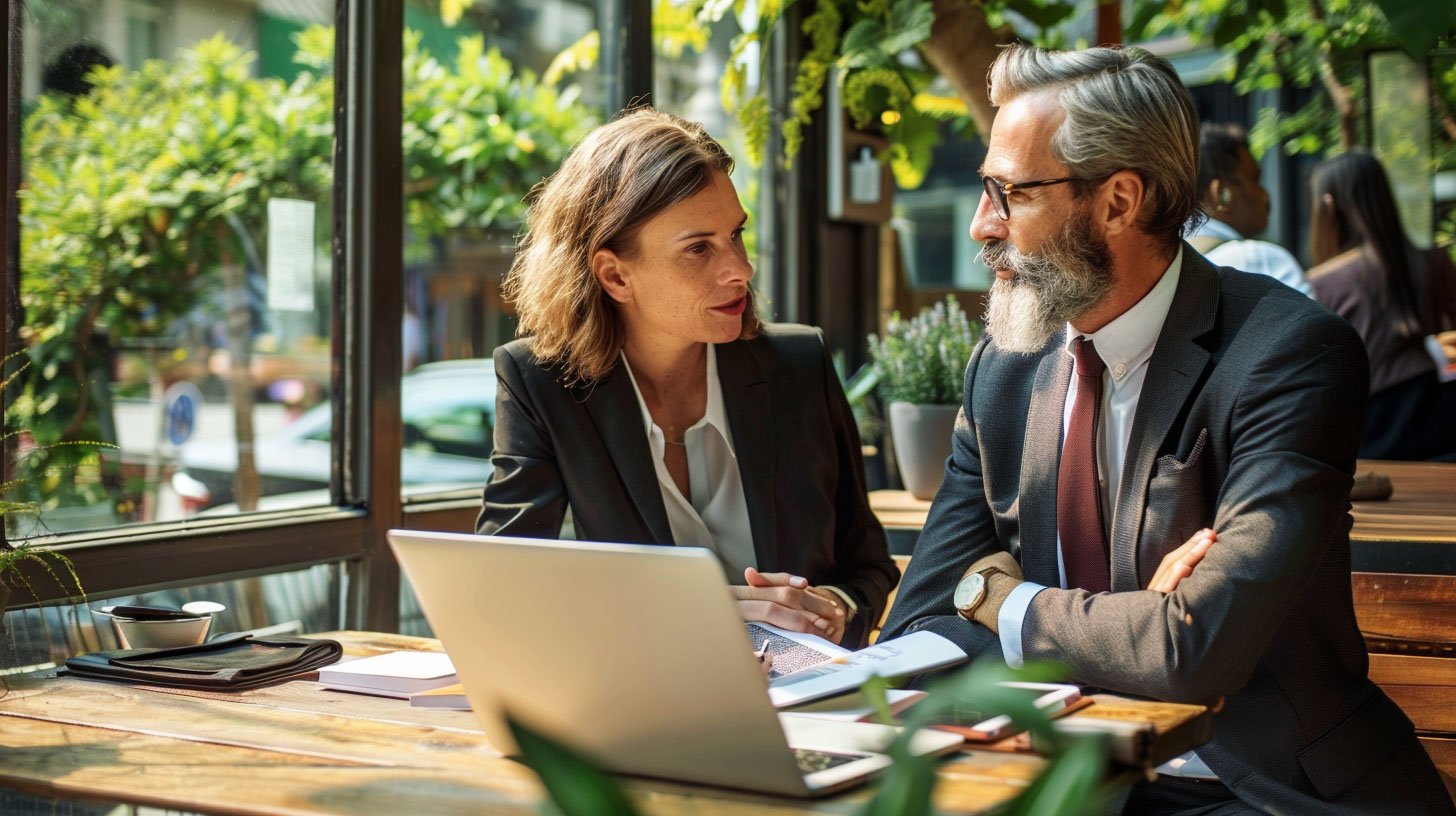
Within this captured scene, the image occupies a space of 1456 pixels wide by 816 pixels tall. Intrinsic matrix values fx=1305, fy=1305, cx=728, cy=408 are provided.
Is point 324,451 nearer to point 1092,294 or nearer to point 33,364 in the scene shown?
point 33,364

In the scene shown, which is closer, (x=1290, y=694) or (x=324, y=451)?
(x=1290, y=694)

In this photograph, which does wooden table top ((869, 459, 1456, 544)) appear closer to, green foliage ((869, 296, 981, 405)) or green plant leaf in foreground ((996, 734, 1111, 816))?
green foliage ((869, 296, 981, 405))

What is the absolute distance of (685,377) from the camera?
250 centimetres

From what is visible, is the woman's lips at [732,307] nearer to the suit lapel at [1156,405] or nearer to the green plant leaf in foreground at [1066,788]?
the suit lapel at [1156,405]

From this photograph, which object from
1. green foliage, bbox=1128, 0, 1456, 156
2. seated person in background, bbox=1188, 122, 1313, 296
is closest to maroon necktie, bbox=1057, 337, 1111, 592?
seated person in background, bbox=1188, 122, 1313, 296

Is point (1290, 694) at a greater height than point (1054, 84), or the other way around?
point (1054, 84)

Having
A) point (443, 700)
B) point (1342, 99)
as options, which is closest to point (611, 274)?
point (443, 700)

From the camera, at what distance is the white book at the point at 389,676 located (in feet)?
5.46

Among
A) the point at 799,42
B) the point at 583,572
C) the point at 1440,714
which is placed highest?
the point at 799,42

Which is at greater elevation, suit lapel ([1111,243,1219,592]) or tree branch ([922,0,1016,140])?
tree branch ([922,0,1016,140])

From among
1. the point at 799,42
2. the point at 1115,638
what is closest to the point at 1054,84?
the point at 1115,638

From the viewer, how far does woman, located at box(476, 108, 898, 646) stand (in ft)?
7.57

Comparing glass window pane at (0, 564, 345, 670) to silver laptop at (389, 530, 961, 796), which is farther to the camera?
glass window pane at (0, 564, 345, 670)

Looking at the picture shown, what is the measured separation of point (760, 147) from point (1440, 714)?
2199 millimetres
